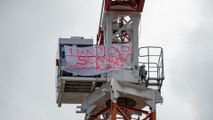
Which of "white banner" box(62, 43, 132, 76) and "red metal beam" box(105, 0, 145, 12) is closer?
"white banner" box(62, 43, 132, 76)

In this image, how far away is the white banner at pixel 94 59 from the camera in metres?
50.8

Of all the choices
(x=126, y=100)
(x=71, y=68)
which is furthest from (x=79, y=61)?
(x=126, y=100)

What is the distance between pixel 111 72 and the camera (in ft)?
168

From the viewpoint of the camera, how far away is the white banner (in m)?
50.8

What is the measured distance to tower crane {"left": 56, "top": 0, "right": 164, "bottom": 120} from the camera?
166 ft

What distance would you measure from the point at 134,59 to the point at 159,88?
236 centimetres

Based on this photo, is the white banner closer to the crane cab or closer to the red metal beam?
the crane cab

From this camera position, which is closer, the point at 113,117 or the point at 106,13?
the point at 113,117

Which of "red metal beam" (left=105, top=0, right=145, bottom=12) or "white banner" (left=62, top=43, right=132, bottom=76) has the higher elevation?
"red metal beam" (left=105, top=0, right=145, bottom=12)

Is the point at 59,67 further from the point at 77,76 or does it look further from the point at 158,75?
the point at 158,75

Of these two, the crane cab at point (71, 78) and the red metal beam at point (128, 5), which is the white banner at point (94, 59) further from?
the red metal beam at point (128, 5)

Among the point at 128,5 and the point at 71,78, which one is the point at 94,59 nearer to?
the point at 71,78

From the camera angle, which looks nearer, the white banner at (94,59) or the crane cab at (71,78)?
the white banner at (94,59)

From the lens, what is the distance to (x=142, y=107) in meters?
52.8
